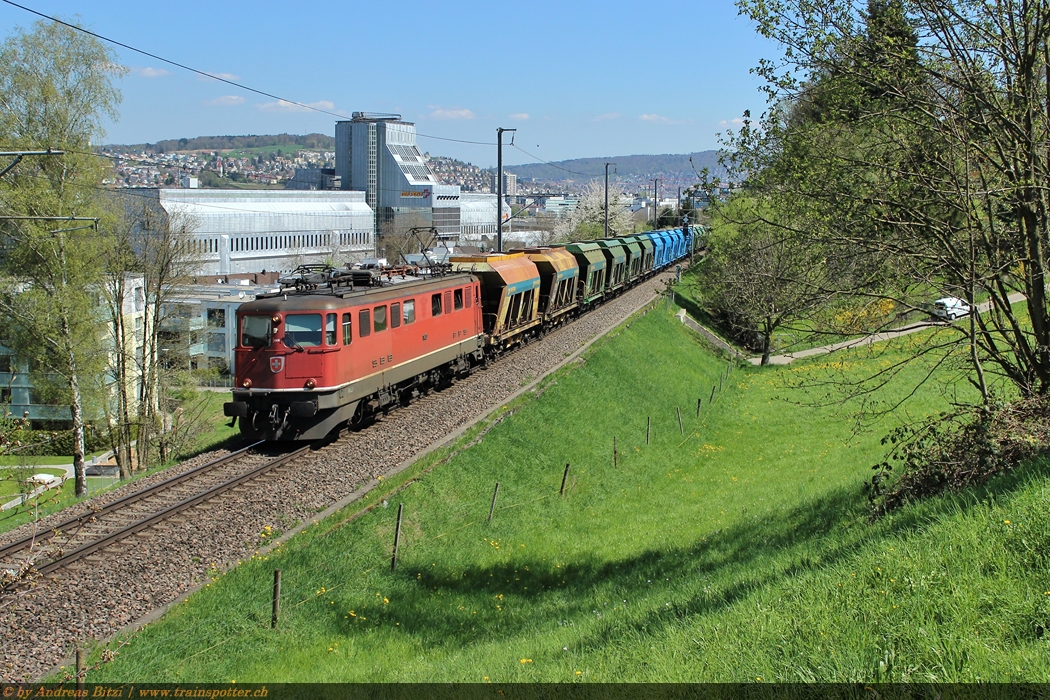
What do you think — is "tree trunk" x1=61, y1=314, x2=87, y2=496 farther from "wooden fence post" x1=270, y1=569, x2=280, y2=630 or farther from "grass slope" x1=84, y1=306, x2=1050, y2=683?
"wooden fence post" x1=270, y1=569, x2=280, y2=630

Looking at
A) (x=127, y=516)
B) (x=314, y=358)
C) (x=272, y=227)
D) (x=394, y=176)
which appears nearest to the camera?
(x=127, y=516)

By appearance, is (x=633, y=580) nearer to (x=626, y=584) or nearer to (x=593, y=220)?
(x=626, y=584)

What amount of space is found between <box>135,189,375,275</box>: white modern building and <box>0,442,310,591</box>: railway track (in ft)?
211

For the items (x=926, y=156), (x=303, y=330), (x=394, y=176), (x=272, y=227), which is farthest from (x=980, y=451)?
(x=394, y=176)

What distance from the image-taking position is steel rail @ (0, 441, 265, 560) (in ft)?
34.5

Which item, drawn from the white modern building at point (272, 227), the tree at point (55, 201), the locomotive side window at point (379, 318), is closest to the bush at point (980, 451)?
the locomotive side window at point (379, 318)

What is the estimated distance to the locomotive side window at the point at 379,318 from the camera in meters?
17.4

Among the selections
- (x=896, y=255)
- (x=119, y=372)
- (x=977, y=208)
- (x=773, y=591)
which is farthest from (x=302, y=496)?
(x=119, y=372)

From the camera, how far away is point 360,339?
16766mm

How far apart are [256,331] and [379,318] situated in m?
2.62

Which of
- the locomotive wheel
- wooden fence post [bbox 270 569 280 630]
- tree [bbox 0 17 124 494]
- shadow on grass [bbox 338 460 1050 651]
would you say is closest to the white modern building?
tree [bbox 0 17 124 494]

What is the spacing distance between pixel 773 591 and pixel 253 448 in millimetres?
11001

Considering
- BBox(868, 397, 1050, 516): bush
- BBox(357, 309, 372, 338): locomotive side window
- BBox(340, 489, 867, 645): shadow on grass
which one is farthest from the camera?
BBox(357, 309, 372, 338): locomotive side window

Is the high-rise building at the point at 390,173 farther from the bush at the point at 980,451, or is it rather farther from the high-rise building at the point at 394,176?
the bush at the point at 980,451
